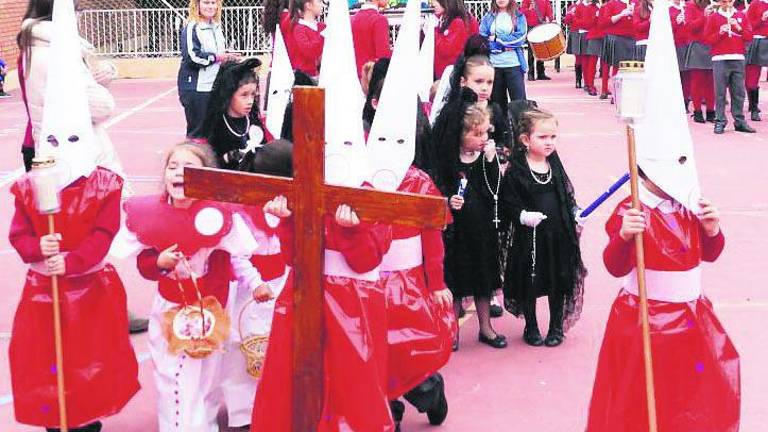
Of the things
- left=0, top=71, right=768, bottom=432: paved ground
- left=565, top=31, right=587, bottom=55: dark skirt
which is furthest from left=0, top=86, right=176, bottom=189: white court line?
left=565, top=31, right=587, bottom=55: dark skirt

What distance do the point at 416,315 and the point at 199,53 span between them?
19.4 feet

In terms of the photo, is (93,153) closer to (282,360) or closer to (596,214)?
(282,360)

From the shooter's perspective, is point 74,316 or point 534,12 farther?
point 534,12

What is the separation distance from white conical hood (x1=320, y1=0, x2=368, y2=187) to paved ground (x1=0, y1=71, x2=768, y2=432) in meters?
1.59

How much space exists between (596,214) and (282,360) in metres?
5.79

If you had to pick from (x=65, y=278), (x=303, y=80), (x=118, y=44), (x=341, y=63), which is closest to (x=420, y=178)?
(x=341, y=63)

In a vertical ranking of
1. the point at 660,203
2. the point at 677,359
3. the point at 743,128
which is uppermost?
the point at 660,203

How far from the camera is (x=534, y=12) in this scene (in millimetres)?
19688

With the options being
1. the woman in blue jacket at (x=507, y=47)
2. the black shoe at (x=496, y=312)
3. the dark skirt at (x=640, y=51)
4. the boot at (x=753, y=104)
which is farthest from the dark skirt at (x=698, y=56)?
the black shoe at (x=496, y=312)

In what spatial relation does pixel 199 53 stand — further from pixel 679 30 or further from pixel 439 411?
pixel 679 30

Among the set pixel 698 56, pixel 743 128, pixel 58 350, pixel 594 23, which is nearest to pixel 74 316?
pixel 58 350

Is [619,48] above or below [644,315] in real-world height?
above

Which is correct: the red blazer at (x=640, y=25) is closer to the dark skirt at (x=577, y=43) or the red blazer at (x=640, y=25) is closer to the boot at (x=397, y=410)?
the dark skirt at (x=577, y=43)

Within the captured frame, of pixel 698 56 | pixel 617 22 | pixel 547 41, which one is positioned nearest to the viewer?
pixel 698 56
